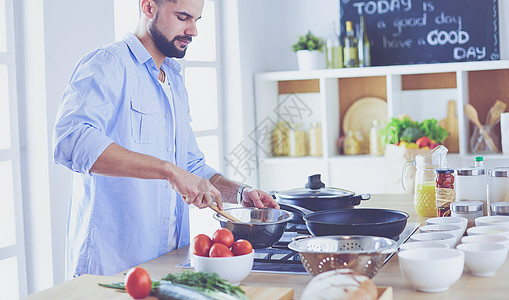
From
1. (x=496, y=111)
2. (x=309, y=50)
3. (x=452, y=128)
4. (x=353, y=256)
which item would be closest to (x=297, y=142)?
(x=309, y=50)

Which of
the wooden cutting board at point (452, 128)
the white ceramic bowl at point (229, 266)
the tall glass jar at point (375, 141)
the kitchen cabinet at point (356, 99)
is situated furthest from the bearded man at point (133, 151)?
the wooden cutting board at point (452, 128)

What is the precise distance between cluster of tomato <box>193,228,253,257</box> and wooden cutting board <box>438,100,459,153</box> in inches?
124

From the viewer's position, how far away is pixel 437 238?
5.75ft

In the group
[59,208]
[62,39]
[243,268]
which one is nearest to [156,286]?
[243,268]

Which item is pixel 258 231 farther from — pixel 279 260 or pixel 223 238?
pixel 223 238

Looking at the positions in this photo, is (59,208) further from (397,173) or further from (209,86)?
(397,173)

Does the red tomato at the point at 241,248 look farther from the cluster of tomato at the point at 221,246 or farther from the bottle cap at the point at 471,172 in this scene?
the bottle cap at the point at 471,172

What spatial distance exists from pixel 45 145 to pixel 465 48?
2.94 metres

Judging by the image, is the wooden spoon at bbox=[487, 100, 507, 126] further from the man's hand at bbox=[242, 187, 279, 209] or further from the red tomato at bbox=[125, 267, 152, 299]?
the red tomato at bbox=[125, 267, 152, 299]

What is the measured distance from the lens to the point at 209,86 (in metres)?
4.35

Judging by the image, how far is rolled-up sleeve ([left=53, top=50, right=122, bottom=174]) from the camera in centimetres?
187

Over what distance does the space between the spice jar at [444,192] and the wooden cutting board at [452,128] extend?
2.25 meters

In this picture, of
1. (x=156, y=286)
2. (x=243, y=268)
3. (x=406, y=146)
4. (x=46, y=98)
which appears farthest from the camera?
(x=406, y=146)

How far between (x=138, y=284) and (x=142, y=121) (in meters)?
0.91
